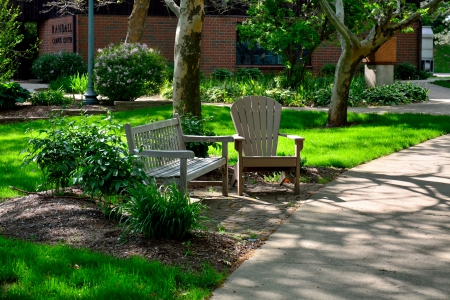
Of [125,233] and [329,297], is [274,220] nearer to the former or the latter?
[125,233]

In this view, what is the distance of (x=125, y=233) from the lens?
20.2 feet

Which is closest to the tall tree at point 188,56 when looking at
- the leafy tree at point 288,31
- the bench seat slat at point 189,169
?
the bench seat slat at point 189,169

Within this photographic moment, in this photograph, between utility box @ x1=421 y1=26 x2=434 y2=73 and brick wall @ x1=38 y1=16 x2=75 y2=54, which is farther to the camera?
utility box @ x1=421 y1=26 x2=434 y2=73

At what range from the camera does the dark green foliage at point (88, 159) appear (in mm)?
6867

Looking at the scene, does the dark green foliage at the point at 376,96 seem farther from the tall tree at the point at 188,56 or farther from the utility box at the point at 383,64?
the tall tree at the point at 188,56

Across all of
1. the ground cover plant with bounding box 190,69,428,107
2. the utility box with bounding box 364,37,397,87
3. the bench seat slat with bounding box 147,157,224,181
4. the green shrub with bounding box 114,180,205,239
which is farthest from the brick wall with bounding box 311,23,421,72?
the green shrub with bounding box 114,180,205,239

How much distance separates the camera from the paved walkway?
5.05 metres

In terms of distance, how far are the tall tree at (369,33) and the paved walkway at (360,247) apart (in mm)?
4540

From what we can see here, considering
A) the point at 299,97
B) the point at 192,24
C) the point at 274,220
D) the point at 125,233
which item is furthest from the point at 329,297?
the point at 299,97

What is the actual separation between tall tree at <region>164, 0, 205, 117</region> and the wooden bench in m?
1.82

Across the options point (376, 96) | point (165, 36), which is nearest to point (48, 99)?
point (376, 96)

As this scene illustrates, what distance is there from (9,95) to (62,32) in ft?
44.5

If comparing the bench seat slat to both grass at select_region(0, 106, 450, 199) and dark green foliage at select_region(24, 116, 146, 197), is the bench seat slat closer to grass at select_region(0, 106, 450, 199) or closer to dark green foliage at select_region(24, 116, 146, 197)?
dark green foliage at select_region(24, 116, 146, 197)

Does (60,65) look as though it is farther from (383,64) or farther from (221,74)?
(383,64)
